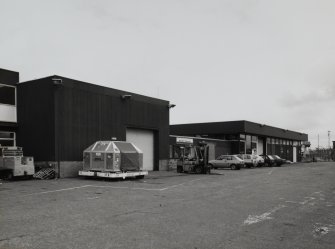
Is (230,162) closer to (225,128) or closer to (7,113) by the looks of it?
(225,128)

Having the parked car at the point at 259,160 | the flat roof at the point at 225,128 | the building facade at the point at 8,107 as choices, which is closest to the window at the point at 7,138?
the building facade at the point at 8,107

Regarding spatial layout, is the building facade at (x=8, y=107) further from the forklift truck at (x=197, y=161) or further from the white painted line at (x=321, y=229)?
the white painted line at (x=321, y=229)

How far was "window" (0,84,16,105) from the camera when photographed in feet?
85.2

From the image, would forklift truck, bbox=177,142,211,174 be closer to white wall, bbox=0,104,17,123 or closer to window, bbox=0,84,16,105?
white wall, bbox=0,104,17,123

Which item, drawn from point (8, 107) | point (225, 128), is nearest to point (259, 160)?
point (225, 128)

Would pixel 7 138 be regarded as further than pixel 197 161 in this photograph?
No

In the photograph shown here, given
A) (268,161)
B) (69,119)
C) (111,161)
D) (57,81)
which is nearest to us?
(111,161)

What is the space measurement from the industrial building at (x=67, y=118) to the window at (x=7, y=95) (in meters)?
0.43

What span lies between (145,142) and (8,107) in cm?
1176

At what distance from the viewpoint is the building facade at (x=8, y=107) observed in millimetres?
25734

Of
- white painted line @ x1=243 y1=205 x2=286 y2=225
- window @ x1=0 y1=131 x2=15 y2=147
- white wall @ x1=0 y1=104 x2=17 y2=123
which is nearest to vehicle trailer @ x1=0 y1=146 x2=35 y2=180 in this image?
window @ x1=0 y1=131 x2=15 y2=147

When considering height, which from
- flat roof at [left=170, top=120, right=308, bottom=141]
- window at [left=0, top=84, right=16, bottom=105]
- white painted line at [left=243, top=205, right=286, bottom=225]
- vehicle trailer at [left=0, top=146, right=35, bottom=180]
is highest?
window at [left=0, top=84, right=16, bottom=105]

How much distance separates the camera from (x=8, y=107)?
26156 millimetres

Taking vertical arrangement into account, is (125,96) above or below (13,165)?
above
